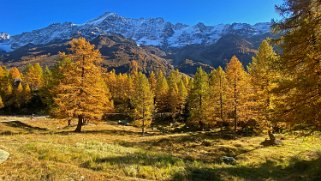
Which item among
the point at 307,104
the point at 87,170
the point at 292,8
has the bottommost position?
the point at 87,170

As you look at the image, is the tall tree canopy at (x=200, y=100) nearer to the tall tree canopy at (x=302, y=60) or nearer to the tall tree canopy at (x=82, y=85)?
the tall tree canopy at (x=82, y=85)

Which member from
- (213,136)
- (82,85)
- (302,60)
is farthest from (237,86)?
(302,60)

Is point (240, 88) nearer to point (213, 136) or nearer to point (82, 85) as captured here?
point (213, 136)

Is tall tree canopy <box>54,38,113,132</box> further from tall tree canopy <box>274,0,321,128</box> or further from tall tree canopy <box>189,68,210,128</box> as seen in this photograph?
tall tree canopy <box>274,0,321,128</box>

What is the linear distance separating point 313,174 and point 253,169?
17.0ft

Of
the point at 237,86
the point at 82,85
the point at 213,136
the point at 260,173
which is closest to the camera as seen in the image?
the point at 260,173

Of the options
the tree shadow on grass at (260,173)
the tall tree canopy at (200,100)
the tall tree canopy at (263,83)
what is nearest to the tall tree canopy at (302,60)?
the tree shadow on grass at (260,173)

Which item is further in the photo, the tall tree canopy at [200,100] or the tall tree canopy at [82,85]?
the tall tree canopy at [200,100]

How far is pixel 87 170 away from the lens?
16.4m

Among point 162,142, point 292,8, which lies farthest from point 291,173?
point 162,142

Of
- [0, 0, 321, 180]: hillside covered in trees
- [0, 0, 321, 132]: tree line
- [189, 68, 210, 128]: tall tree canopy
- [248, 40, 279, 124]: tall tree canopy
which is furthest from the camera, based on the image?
[189, 68, 210, 128]: tall tree canopy

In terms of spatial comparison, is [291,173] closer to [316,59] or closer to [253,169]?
[253,169]

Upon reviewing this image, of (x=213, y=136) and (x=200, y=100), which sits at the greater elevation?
(x=200, y=100)

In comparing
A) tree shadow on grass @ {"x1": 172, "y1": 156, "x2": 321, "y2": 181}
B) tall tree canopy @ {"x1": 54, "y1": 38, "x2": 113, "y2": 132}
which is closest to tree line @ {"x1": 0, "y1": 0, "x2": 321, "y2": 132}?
tall tree canopy @ {"x1": 54, "y1": 38, "x2": 113, "y2": 132}
